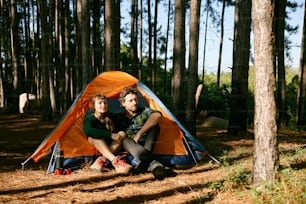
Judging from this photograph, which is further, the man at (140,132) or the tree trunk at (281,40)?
the tree trunk at (281,40)

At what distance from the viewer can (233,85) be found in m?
8.20

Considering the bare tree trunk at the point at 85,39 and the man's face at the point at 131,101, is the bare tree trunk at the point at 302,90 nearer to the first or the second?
the bare tree trunk at the point at 85,39

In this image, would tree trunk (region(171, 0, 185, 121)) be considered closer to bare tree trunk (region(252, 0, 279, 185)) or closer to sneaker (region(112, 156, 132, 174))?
sneaker (region(112, 156, 132, 174))

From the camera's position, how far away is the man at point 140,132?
4766mm

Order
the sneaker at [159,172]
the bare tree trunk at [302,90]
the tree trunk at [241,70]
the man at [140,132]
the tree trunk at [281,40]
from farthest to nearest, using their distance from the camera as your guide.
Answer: the bare tree trunk at [302,90] < the tree trunk at [281,40] < the tree trunk at [241,70] < the man at [140,132] < the sneaker at [159,172]

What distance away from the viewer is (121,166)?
487cm

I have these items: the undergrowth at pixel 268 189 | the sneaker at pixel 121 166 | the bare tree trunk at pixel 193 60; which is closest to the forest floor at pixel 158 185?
the undergrowth at pixel 268 189

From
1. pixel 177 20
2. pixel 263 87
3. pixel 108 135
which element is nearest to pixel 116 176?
pixel 108 135

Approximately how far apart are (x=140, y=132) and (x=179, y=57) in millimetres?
3195

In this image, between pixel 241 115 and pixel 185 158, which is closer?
pixel 185 158

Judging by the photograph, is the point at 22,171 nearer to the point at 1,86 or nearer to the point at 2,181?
the point at 2,181

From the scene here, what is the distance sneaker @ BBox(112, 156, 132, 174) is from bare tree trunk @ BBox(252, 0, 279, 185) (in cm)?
211

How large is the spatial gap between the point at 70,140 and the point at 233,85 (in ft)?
14.8

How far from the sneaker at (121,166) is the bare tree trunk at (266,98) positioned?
2108 mm
